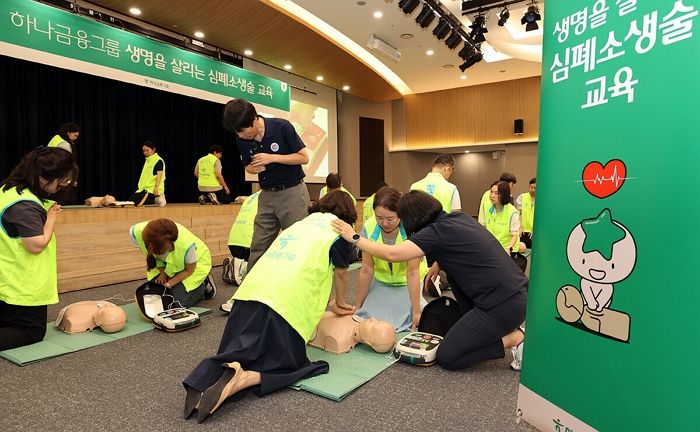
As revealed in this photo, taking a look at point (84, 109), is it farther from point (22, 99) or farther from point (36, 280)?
point (36, 280)

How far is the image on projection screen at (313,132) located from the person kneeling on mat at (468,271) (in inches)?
276

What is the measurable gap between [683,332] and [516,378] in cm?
145

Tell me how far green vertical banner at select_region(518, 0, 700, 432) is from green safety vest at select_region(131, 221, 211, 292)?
2505mm

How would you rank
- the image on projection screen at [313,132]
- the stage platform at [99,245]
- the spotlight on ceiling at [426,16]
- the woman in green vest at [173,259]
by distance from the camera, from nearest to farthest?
the woman in green vest at [173,259], the stage platform at [99,245], the spotlight on ceiling at [426,16], the image on projection screen at [313,132]

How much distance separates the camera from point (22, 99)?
578 centimetres

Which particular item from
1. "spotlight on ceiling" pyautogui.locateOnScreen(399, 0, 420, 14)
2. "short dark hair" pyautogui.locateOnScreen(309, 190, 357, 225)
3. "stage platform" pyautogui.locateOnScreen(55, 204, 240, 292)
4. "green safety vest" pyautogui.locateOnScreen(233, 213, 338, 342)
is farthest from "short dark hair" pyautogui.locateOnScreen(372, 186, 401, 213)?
"spotlight on ceiling" pyautogui.locateOnScreen(399, 0, 420, 14)

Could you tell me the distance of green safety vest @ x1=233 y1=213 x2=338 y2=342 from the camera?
73.7 inches

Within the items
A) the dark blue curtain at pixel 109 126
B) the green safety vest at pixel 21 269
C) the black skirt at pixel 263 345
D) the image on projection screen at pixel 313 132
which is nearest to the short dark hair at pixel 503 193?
the black skirt at pixel 263 345

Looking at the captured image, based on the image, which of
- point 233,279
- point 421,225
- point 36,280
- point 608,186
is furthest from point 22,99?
point 608,186

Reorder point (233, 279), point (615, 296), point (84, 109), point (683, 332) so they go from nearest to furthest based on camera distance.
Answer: point (683, 332) → point (615, 296) → point (233, 279) → point (84, 109)

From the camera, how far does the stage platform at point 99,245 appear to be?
13.1 feet

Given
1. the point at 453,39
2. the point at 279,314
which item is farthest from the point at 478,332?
the point at 453,39

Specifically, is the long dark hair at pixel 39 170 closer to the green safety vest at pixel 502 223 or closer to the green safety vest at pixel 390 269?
the green safety vest at pixel 390 269

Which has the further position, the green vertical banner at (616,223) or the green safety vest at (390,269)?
the green safety vest at (390,269)
